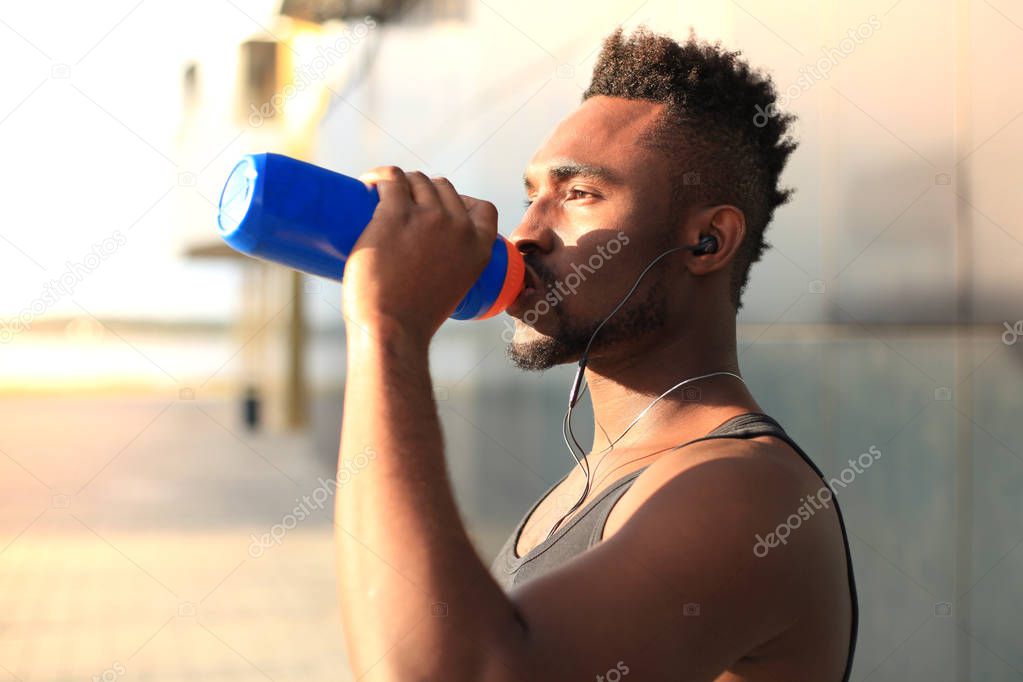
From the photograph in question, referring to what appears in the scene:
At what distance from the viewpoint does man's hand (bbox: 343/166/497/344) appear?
4.23 ft

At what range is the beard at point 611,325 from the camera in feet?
5.74

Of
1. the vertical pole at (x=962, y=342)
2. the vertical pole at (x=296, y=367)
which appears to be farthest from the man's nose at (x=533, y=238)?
Answer: the vertical pole at (x=296, y=367)

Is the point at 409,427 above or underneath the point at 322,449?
above

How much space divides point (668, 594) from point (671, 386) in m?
0.56

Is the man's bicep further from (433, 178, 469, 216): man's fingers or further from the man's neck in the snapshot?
(433, 178, 469, 216): man's fingers

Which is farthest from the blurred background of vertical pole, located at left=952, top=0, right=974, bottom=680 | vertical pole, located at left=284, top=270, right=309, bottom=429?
vertical pole, located at left=284, top=270, right=309, bottom=429

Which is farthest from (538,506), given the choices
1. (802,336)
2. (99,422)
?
(99,422)

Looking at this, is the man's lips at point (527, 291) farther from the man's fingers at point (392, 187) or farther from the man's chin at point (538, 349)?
the man's fingers at point (392, 187)

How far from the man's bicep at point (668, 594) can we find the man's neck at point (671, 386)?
13.3 inches

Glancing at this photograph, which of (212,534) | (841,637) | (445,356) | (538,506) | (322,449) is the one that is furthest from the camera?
(322,449)

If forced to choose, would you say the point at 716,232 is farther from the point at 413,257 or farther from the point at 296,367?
the point at 296,367

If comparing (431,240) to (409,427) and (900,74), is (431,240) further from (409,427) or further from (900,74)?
(900,74)

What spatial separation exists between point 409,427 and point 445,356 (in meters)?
5.46

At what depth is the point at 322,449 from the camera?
12.5 meters
